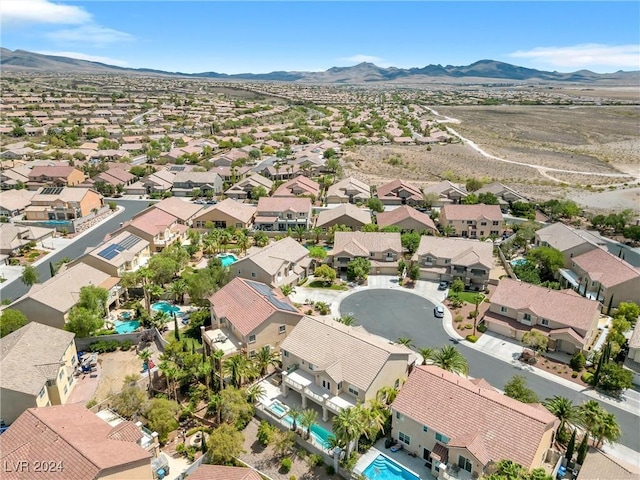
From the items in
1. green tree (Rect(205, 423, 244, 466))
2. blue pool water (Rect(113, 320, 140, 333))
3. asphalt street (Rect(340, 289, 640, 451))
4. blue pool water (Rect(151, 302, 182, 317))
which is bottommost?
asphalt street (Rect(340, 289, 640, 451))

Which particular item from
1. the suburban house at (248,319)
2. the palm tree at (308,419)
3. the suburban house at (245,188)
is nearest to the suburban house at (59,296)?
the suburban house at (248,319)

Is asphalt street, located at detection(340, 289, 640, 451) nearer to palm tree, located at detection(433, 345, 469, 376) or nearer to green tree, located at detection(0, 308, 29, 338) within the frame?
palm tree, located at detection(433, 345, 469, 376)

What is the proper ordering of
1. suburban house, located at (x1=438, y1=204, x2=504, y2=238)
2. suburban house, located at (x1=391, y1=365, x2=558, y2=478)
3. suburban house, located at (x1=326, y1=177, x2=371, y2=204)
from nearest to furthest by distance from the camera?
suburban house, located at (x1=391, y1=365, x2=558, y2=478)
suburban house, located at (x1=438, y1=204, x2=504, y2=238)
suburban house, located at (x1=326, y1=177, x2=371, y2=204)

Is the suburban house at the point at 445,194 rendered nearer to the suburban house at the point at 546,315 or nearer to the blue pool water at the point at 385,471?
the suburban house at the point at 546,315

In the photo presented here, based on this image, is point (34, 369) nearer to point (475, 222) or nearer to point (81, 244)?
point (81, 244)

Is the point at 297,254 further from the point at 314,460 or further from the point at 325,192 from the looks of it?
the point at 325,192

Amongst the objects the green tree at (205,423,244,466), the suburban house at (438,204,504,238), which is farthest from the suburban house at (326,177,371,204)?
the green tree at (205,423,244,466)

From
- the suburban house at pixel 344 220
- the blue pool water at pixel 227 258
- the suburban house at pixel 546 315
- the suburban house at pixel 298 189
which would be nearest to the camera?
the suburban house at pixel 546 315
